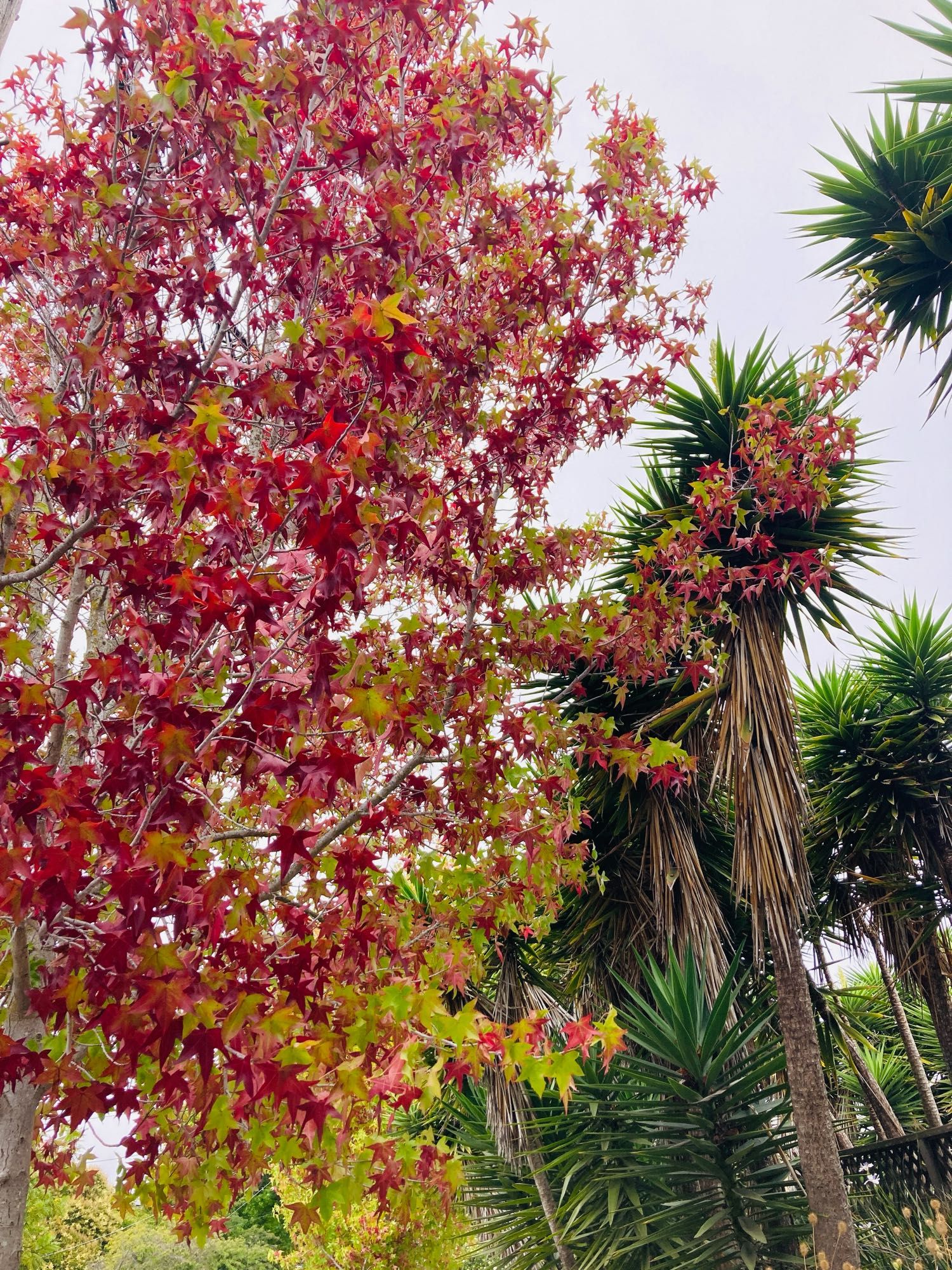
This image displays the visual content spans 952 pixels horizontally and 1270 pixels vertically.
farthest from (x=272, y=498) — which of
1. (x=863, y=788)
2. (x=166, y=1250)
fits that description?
(x=166, y=1250)

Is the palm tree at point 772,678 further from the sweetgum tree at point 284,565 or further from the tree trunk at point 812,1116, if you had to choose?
the sweetgum tree at point 284,565

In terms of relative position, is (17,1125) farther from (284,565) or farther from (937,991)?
(937,991)

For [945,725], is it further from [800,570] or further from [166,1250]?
[166,1250]

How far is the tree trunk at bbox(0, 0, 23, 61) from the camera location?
9.15ft

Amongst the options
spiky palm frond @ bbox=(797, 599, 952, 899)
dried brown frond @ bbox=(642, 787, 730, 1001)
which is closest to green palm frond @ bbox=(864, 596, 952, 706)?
spiky palm frond @ bbox=(797, 599, 952, 899)

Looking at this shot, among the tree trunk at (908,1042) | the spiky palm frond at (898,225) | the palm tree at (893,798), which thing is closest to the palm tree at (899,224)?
the spiky palm frond at (898,225)

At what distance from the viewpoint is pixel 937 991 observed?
7.40 meters

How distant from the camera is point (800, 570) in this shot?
6715 millimetres

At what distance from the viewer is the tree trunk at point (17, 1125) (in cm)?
217

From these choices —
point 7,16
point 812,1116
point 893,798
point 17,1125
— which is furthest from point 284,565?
point 893,798

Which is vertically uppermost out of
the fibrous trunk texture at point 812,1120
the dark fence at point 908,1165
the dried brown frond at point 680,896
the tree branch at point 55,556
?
the tree branch at point 55,556

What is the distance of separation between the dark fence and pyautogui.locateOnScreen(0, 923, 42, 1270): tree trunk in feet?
22.2

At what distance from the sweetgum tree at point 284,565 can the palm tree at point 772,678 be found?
1557 mm

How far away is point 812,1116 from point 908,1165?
109 inches
